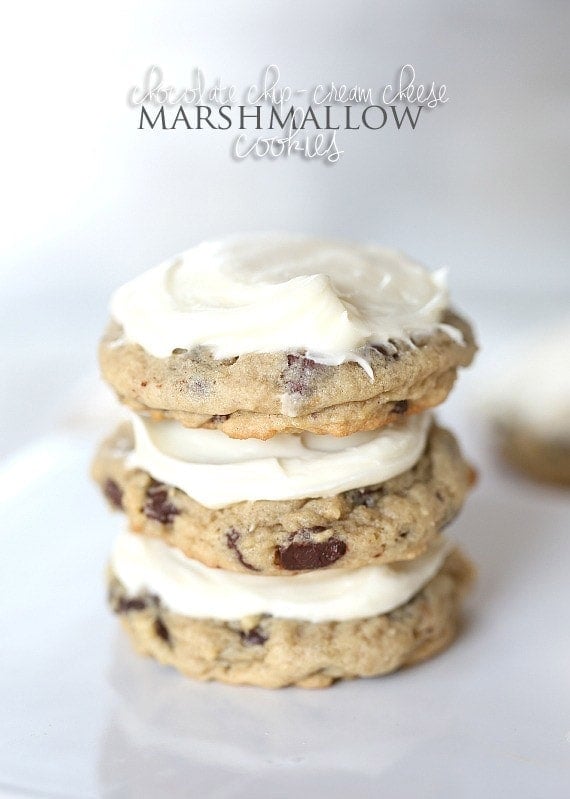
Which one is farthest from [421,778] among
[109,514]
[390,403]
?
[109,514]

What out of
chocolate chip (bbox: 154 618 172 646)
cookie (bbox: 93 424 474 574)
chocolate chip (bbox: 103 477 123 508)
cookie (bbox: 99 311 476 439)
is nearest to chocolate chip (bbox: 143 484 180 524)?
cookie (bbox: 93 424 474 574)

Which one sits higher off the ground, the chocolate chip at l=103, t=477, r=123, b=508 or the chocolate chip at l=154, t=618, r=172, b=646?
the chocolate chip at l=103, t=477, r=123, b=508

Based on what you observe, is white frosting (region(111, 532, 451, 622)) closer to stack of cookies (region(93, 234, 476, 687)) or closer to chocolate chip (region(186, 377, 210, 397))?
stack of cookies (region(93, 234, 476, 687))

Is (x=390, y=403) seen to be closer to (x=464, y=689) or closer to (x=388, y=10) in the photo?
(x=464, y=689)

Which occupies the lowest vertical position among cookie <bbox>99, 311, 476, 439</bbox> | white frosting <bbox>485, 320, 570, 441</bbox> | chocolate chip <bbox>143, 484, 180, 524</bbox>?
white frosting <bbox>485, 320, 570, 441</bbox>

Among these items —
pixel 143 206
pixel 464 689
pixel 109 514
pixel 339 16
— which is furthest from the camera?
pixel 143 206

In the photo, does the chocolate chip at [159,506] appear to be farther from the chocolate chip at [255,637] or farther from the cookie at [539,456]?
the cookie at [539,456]

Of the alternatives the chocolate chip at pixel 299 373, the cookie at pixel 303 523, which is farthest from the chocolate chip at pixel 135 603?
the chocolate chip at pixel 299 373
